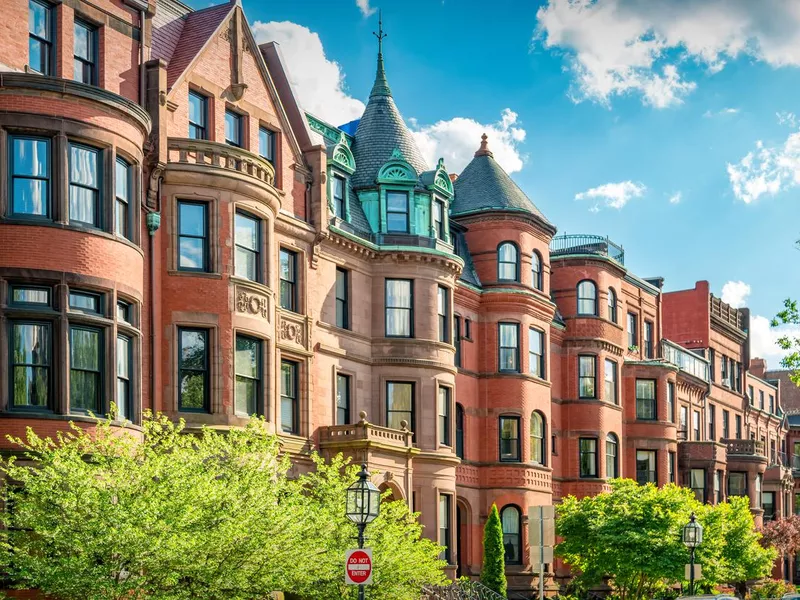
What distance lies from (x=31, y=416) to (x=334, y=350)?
47.4 feet

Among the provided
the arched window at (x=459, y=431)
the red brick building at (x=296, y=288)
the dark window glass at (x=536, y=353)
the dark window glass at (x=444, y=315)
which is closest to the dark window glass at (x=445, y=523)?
the red brick building at (x=296, y=288)

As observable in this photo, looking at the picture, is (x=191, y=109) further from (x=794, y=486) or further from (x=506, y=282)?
(x=794, y=486)

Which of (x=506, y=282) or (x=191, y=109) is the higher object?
(x=191, y=109)

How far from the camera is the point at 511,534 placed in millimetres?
47500

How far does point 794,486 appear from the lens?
8944 centimetres

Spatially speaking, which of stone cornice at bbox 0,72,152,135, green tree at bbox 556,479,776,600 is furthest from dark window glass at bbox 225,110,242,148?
green tree at bbox 556,479,776,600

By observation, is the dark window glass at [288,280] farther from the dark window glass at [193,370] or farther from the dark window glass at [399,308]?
the dark window glass at [399,308]

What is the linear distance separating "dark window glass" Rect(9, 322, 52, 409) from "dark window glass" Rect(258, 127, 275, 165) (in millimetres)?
11610

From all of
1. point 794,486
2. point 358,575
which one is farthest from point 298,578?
point 794,486

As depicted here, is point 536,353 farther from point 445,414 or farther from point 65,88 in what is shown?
point 65,88

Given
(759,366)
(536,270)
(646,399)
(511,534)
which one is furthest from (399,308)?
(759,366)

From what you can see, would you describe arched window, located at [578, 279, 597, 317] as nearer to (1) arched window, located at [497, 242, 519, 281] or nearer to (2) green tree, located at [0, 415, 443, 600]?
(1) arched window, located at [497, 242, 519, 281]

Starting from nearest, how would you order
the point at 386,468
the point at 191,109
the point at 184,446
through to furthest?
the point at 184,446
the point at 191,109
the point at 386,468

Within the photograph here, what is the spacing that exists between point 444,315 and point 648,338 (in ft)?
72.2
